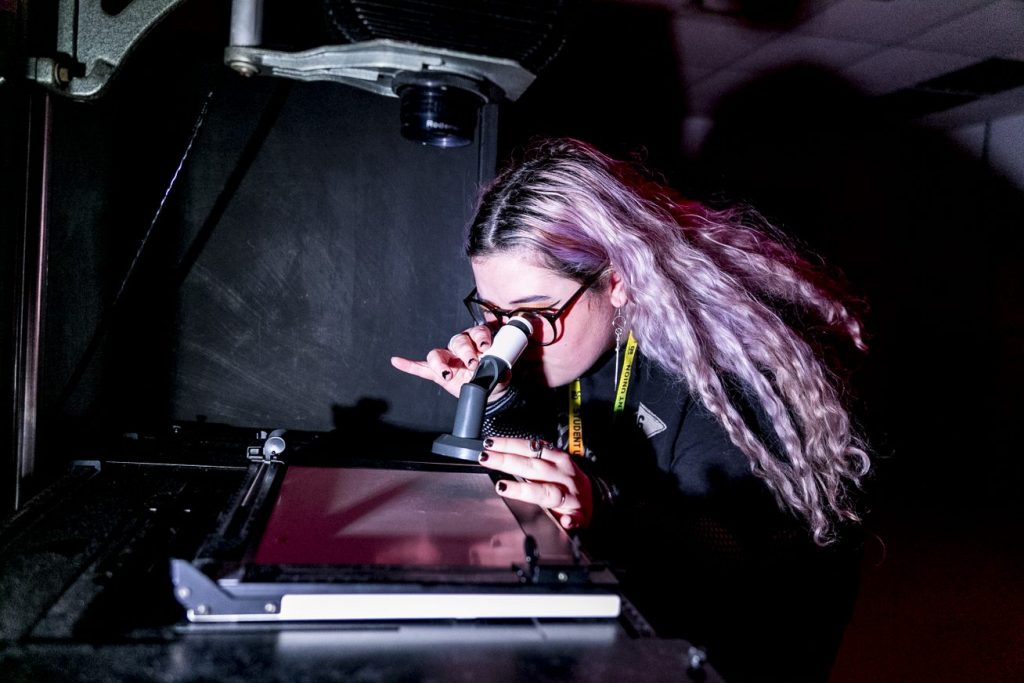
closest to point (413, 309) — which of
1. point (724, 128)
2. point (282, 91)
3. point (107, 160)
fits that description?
point (282, 91)

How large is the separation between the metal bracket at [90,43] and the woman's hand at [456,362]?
0.64 m

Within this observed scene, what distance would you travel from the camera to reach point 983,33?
344 cm

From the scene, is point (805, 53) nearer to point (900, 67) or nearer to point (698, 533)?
point (900, 67)

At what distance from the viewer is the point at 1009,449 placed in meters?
4.96

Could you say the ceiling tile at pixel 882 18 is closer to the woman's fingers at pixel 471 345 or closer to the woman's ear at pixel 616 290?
the woman's ear at pixel 616 290

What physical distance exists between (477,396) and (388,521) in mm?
225

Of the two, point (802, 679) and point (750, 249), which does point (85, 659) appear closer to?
point (802, 679)

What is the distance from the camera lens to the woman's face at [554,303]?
4.27ft

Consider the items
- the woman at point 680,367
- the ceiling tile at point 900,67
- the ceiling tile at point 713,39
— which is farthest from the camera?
the ceiling tile at point 900,67

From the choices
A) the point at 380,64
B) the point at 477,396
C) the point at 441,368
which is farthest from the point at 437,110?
the point at 441,368

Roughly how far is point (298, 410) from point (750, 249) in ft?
3.25

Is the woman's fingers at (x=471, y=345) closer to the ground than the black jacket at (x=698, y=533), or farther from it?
farther from it

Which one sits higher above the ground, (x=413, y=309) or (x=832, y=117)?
(x=832, y=117)

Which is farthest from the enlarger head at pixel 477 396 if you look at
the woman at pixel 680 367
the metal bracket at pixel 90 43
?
the metal bracket at pixel 90 43
